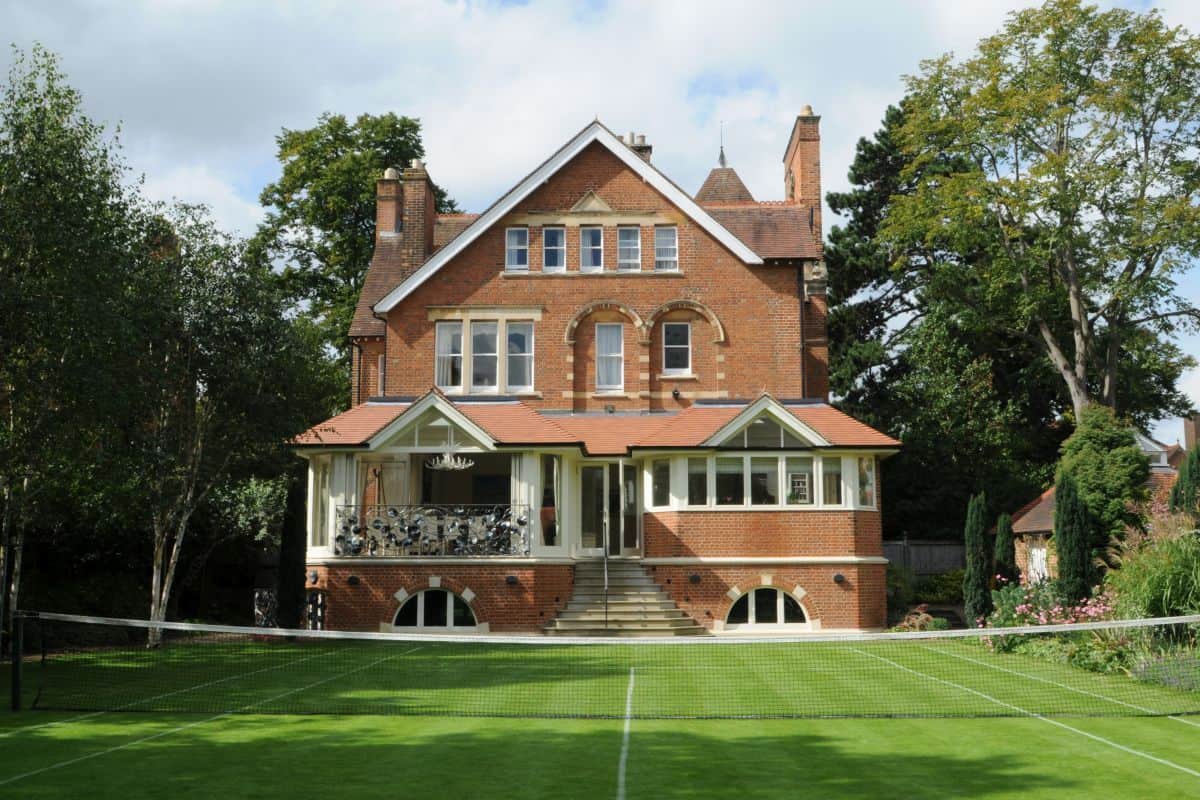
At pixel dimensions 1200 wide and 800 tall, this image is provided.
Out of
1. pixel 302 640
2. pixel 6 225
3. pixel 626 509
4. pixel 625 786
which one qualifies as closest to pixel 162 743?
pixel 625 786

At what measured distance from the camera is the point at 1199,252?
3688 centimetres

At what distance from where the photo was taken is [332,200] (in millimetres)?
45375

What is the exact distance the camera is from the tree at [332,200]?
45.7m

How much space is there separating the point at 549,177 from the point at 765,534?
38.4 feet

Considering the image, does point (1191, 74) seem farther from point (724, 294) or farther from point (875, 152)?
point (724, 294)

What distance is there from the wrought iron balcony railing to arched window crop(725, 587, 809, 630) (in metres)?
5.52

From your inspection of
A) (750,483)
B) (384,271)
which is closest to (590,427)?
(750,483)

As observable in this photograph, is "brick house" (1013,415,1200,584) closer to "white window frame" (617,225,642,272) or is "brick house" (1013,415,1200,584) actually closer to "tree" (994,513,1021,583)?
"tree" (994,513,1021,583)

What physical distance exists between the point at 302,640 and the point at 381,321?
1101 cm

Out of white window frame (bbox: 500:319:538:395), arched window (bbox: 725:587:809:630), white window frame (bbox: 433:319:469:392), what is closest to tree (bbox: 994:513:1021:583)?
arched window (bbox: 725:587:809:630)

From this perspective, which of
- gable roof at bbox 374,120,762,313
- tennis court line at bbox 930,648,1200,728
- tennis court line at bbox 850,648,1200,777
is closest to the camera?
tennis court line at bbox 850,648,1200,777

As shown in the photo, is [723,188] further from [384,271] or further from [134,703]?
[134,703]

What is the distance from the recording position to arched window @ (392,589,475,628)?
27.8m

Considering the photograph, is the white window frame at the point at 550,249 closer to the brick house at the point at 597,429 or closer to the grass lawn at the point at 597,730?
the brick house at the point at 597,429
